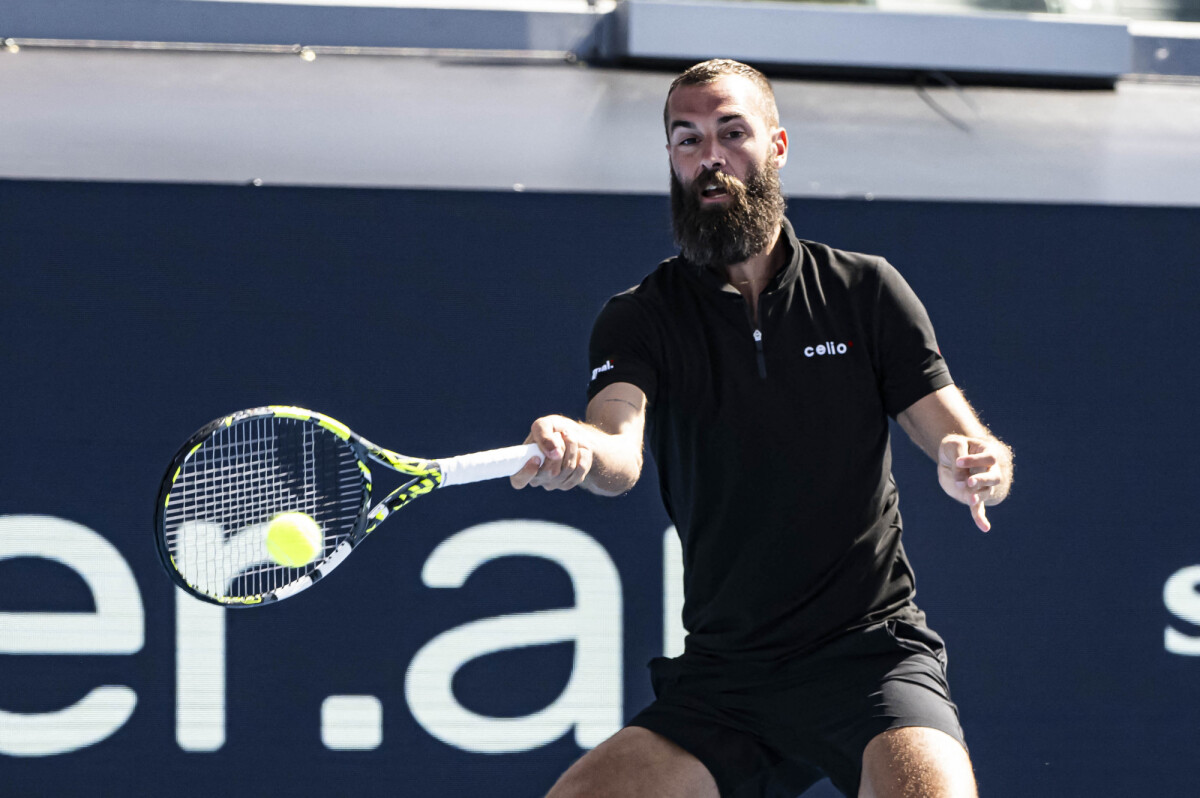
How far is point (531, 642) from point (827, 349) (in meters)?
1.38

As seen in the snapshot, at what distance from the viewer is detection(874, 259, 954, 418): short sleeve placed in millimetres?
2324

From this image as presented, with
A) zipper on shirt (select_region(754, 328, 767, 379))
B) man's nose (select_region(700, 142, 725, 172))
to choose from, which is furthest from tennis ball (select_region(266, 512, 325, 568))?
man's nose (select_region(700, 142, 725, 172))

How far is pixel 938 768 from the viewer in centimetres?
205

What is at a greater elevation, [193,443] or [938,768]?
[193,443]

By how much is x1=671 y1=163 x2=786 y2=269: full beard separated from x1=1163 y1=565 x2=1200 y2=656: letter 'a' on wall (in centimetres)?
183

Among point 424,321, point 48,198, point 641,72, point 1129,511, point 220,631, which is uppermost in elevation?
point 641,72

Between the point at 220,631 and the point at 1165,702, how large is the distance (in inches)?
95.3

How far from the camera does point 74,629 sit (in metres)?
3.23

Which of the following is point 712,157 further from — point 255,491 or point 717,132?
point 255,491

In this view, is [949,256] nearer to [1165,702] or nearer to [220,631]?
[1165,702]

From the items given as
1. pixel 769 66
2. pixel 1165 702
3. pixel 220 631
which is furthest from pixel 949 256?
pixel 220 631

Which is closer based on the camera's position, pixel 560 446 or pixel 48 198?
pixel 560 446

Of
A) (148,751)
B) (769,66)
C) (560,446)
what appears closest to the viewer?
(560,446)

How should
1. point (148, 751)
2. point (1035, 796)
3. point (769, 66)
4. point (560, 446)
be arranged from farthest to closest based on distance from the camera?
point (769, 66), point (1035, 796), point (148, 751), point (560, 446)
